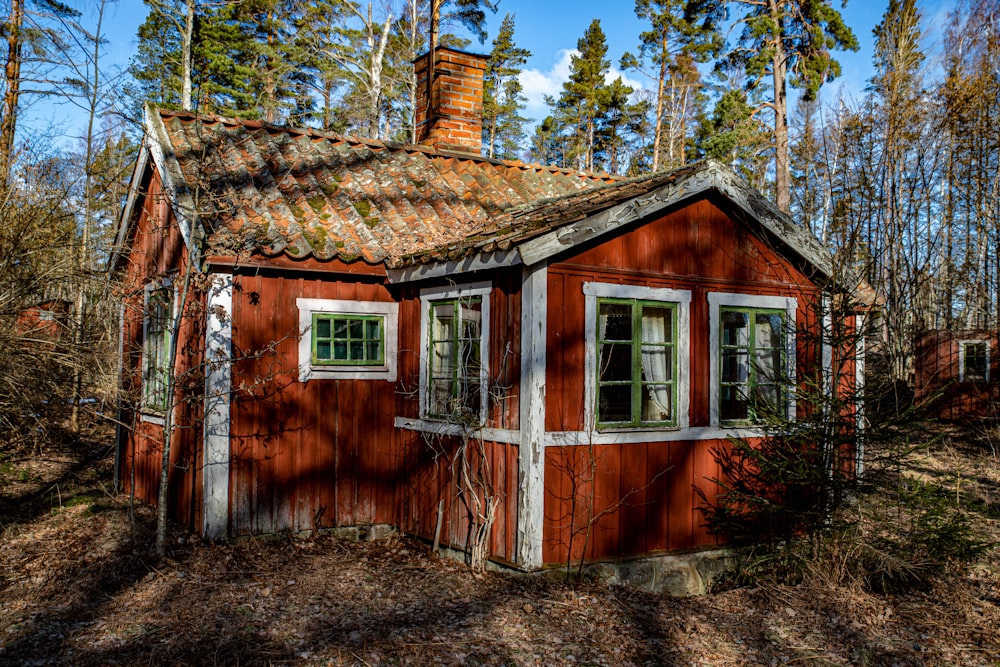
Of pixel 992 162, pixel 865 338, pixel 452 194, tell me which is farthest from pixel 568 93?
pixel 865 338

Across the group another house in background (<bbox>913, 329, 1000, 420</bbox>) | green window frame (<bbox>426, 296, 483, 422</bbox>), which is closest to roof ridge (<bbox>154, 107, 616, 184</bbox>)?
green window frame (<bbox>426, 296, 483, 422</bbox>)

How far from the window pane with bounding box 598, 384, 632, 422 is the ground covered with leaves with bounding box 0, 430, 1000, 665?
156 cm

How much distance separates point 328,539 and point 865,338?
6009mm

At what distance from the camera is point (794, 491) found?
8312 millimetres

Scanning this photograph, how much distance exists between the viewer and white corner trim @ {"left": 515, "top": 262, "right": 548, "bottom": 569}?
22.3 ft

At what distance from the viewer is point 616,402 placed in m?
7.46

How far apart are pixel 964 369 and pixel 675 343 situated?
53.9 ft

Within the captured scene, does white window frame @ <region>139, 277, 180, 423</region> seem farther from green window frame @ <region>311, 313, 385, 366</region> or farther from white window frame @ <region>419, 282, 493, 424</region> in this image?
white window frame @ <region>419, 282, 493, 424</region>

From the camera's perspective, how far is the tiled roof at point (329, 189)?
319 inches

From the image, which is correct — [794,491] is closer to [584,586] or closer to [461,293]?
[584,586]

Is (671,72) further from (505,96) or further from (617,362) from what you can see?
(617,362)

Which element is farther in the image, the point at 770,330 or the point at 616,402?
the point at 770,330

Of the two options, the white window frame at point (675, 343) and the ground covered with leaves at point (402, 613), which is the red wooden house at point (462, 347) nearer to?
the white window frame at point (675, 343)

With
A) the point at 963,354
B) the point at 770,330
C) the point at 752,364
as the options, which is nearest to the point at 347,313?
the point at 752,364
